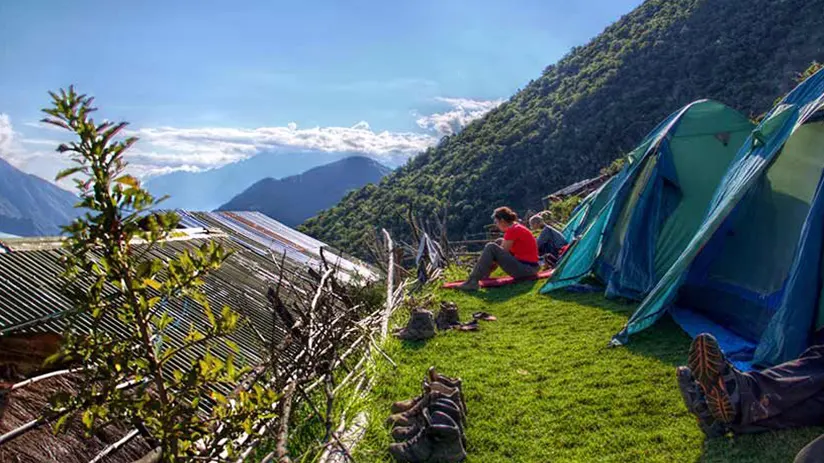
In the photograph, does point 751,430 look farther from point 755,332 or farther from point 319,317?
point 319,317

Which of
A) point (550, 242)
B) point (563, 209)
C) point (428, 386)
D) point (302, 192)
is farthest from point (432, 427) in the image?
point (302, 192)

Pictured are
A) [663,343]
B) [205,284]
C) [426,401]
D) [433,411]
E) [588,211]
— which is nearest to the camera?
[433,411]

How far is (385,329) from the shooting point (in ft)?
21.3

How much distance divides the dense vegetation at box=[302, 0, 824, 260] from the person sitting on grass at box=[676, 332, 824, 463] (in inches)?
1047

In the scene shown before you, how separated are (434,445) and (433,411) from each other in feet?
0.70

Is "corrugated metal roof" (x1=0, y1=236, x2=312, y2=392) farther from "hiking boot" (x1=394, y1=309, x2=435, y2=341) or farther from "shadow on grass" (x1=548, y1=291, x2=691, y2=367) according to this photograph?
"shadow on grass" (x1=548, y1=291, x2=691, y2=367)

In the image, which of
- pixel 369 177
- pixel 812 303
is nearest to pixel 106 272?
pixel 812 303

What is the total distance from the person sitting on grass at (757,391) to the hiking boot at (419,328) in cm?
353

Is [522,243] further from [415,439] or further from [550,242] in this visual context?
[415,439]

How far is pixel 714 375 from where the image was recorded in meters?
3.17

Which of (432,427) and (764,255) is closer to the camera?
(432,427)

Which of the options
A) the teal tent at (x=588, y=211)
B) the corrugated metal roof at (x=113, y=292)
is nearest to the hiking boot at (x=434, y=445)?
the corrugated metal roof at (x=113, y=292)

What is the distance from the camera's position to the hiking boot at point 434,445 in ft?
12.2

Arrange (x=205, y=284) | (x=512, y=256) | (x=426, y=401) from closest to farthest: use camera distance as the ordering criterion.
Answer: (x=426, y=401), (x=205, y=284), (x=512, y=256)
